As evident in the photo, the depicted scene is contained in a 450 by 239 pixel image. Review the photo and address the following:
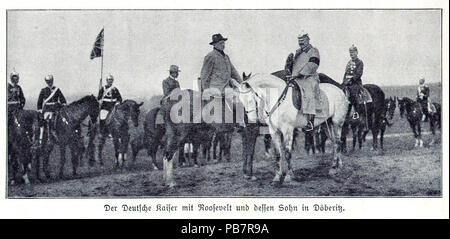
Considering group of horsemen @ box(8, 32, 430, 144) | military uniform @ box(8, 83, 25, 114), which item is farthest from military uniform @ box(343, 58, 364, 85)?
military uniform @ box(8, 83, 25, 114)

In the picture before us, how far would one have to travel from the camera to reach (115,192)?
15.5 m

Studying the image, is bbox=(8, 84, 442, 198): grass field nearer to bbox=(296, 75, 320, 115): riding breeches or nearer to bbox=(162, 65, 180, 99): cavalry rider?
bbox=(162, 65, 180, 99): cavalry rider

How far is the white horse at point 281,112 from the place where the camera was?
49.6ft

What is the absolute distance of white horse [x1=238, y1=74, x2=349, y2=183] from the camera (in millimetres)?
15125

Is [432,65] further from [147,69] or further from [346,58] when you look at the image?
[147,69]

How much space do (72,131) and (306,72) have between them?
409 centimetres

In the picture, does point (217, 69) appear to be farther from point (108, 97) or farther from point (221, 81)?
point (108, 97)

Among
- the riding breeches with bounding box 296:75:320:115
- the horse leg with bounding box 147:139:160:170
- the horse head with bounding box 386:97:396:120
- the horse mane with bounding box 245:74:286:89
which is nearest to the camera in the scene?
the horse mane with bounding box 245:74:286:89

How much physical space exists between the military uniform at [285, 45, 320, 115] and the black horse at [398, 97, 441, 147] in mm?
1625

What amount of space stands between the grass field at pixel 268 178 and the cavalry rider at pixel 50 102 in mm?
578

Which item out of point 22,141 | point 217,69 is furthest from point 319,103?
point 22,141

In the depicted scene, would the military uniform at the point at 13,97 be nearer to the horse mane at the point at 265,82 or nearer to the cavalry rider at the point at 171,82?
the cavalry rider at the point at 171,82

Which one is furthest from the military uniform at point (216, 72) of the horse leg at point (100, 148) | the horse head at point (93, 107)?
the horse leg at point (100, 148)

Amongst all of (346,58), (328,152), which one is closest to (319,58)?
(346,58)
